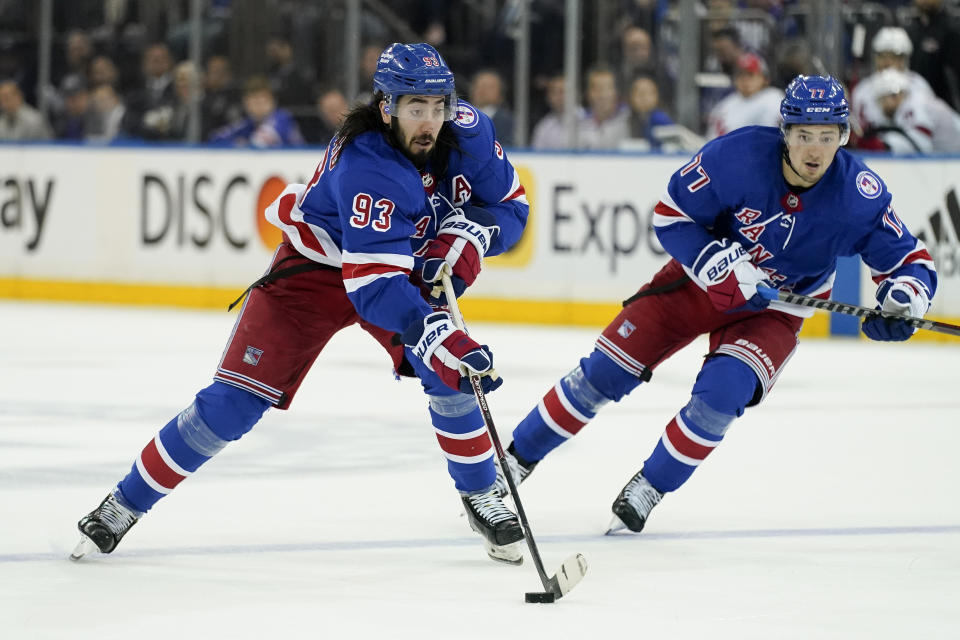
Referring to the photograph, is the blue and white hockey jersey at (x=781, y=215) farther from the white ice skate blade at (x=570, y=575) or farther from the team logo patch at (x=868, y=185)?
the white ice skate blade at (x=570, y=575)

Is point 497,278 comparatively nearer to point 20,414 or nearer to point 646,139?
point 646,139

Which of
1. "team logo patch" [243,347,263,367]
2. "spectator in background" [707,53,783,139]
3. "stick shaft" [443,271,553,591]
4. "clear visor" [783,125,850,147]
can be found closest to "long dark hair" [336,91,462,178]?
"stick shaft" [443,271,553,591]

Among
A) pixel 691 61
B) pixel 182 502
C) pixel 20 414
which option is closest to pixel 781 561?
pixel 182 502

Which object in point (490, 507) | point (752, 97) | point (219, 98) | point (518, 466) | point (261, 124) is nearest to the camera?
point (490, 507)

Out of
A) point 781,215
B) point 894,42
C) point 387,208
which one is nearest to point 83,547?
point 387,208

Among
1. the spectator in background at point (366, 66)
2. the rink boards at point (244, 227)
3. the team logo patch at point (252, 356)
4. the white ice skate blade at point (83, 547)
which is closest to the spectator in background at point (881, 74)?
the rink boards at point (244, 227)

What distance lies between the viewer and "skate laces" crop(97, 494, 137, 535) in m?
3.73

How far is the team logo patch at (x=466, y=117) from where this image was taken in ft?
12.3

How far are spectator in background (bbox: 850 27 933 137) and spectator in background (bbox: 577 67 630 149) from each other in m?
1.23

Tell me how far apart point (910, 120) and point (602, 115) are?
1611mm

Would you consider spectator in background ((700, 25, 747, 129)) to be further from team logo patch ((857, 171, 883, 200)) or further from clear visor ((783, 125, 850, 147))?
clear visor ((783, 125, 850, 147))

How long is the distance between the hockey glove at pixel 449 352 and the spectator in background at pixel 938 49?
5.57 meters

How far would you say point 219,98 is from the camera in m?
9.95

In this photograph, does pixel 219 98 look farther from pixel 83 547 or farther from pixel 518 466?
pixel 83 547
